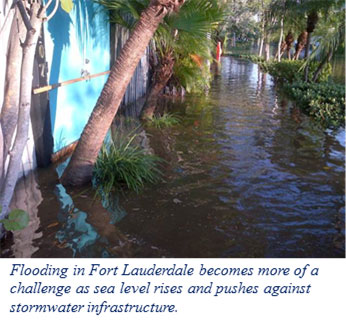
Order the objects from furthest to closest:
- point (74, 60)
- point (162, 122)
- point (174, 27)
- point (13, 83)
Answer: point (162, 122)
point (174, 27)
point (74, 60)
point (13, 83)

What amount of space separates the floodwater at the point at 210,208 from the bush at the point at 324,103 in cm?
163

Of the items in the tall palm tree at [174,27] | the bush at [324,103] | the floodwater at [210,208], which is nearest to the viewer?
the floodwater at [210,208]

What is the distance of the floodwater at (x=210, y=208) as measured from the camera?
11.4ft

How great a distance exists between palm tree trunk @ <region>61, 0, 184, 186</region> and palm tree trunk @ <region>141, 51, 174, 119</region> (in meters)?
3.75

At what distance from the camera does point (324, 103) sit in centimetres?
985

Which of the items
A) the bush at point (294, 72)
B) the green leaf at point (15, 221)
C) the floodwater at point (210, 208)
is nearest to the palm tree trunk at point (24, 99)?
the green leaf at point (15, 221)

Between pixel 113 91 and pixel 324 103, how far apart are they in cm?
716

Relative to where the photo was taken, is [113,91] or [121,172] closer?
[113,91]

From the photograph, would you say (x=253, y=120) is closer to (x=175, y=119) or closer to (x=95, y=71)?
(x=175, y=119)

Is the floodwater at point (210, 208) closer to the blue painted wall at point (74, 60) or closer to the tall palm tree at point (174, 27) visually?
the blue painted wall at point (74, 60)

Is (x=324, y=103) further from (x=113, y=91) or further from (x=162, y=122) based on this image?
(x=113, y=91)

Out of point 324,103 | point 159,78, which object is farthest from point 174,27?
point 324,103

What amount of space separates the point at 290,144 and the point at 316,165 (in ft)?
3.85
